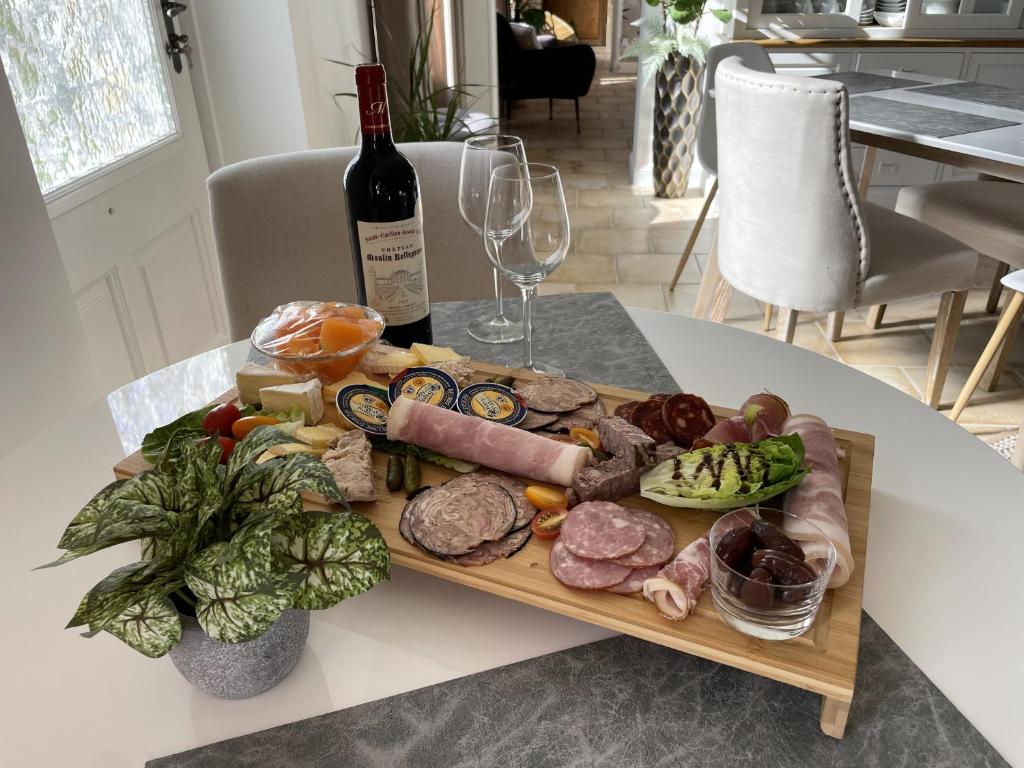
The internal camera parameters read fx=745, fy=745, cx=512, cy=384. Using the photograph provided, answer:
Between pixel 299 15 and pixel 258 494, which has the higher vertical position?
pixel 299 15

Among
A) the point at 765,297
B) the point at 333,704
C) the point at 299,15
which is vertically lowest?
the point at 765,297

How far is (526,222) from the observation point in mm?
985

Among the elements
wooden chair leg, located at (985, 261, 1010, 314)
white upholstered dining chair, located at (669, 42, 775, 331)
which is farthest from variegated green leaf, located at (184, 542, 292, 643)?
wooden chair leg, located at (985, 261, 1010, 314)

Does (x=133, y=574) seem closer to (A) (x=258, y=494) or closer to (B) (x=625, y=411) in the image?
(A) (x=258, y=494)

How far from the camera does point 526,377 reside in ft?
3.32

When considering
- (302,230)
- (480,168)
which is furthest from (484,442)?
(302,230)

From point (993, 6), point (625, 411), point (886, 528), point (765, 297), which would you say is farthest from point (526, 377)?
point (993, 6)

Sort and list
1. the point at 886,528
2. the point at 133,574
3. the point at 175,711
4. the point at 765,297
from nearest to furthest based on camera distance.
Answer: the point at 133,574
the point at 175,711
the point at 886,528
the point at 765,297

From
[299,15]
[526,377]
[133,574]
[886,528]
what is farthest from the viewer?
[299,15]

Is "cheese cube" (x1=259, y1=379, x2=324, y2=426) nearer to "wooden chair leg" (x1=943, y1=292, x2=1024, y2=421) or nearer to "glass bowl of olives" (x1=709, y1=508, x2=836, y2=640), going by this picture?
"glass bowl of olives" (x1=709, y1=508, x2=836, y2=640)

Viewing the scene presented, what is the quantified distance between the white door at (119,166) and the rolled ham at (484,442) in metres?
1.51

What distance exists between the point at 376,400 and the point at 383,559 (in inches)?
15.3

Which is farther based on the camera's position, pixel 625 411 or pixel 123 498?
pixel 625 411

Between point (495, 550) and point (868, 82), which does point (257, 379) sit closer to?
point (495, 550)
